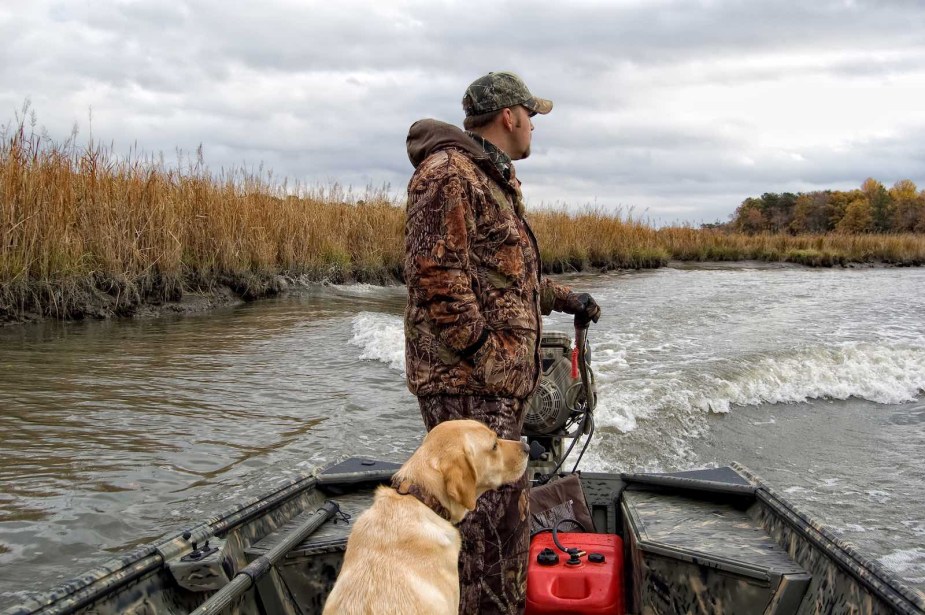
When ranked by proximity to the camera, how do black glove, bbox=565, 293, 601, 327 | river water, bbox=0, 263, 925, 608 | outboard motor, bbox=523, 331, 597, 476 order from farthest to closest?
river water, bbox=0, 263, 925, 608, outboard motor, bbox=523, 331, 597, 476, black glove, bbox=565, 293, 601, 327

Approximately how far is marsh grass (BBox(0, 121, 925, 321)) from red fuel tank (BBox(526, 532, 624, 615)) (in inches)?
410

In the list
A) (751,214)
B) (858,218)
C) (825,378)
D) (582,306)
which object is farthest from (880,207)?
(582,306)

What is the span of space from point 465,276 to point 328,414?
5.97 metres

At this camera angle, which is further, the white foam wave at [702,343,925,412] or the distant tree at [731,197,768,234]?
the distant tree at [731,197,768,234]

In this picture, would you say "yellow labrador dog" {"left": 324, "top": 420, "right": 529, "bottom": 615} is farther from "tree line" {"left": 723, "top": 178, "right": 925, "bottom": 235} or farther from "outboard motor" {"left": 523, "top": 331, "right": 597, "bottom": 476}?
"tree line" {"left": 723, "top": 178, "right": 925, "bottom": 235}

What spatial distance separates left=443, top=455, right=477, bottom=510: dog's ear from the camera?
278cm

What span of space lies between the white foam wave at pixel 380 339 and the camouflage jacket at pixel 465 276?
7.84m

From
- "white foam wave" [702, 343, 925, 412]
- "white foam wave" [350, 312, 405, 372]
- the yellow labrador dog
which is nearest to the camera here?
the yellow labrador dog

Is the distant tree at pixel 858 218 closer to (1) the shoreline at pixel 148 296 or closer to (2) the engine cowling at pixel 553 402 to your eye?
(1) the shoreline at pixel 148 296

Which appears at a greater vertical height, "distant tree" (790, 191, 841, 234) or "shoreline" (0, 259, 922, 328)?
"distant tree" (790, 191, 841, 234)

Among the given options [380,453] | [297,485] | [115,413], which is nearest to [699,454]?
[380,453]

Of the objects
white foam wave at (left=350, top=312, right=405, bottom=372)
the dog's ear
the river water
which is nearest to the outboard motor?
the dog's ear

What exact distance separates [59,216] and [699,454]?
9.91 m

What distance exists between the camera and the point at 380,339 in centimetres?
1220
